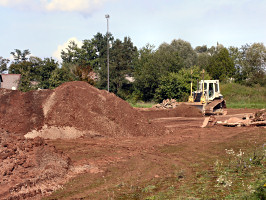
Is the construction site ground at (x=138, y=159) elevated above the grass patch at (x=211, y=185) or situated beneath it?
situated beneath

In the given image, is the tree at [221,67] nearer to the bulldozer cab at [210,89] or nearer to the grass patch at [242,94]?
the grass patch at [242,94]

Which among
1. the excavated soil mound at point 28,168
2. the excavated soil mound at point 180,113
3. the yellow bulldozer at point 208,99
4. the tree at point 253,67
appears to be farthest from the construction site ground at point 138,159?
the tree at point 253,67

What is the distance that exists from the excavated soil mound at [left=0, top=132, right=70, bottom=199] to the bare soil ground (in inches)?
1.8

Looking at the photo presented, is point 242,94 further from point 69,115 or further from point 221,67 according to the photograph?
point 69,115

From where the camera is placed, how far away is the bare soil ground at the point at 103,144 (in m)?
7.20

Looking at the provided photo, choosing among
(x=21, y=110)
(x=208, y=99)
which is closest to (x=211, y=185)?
(x=21, y=110)

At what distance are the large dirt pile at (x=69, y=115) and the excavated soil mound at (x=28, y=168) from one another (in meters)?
4.61

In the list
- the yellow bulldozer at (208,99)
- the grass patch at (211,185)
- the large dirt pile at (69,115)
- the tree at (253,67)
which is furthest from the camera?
the tree at (253,67)

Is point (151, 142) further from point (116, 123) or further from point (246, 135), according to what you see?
point (246, 135)

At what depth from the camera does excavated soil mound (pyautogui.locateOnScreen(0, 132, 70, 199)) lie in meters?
6.75

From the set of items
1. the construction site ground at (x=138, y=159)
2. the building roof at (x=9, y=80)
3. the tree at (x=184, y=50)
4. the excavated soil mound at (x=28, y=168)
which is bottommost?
the construction site ground at (x=138, y=159)

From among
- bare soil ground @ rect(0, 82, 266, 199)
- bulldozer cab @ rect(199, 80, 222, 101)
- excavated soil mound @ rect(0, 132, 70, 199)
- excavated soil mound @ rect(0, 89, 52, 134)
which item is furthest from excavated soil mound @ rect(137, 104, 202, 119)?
excavated soil mound @ rect(0, 132, 70, 199)

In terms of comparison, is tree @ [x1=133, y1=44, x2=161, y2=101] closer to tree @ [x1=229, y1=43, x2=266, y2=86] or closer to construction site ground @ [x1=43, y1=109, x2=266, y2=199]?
tree @ [x1=229, y1=43, x2=266, y2=86]

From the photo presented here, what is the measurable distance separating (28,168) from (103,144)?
16.7 ft
